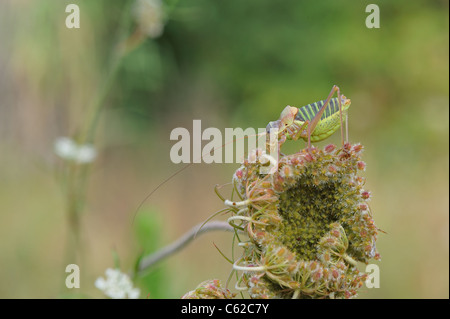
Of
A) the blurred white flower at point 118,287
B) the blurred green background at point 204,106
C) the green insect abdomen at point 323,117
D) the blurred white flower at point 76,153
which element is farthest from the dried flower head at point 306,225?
A: the blurred green background at point 204,106

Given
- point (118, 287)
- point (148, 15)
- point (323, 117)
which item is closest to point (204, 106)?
point (148, 15)

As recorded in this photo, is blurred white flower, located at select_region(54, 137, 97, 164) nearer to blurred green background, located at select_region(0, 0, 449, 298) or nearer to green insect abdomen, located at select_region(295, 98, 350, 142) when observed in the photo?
green insect abdomen, located at select_region(295, 98, 350, 142)

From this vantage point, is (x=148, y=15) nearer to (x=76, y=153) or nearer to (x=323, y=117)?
(x=76, y=153)

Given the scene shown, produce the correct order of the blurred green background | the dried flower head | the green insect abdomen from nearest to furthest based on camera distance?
the dried flower head, the green insect abdomen, the blurred green background

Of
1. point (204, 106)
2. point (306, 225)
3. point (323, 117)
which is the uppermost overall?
point (204, 106)

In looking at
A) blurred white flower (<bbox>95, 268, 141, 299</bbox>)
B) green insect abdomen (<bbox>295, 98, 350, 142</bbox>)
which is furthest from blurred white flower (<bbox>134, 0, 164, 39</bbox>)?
green insect abdomen (<bbox>295, 98, 350, 142</bbox>)
